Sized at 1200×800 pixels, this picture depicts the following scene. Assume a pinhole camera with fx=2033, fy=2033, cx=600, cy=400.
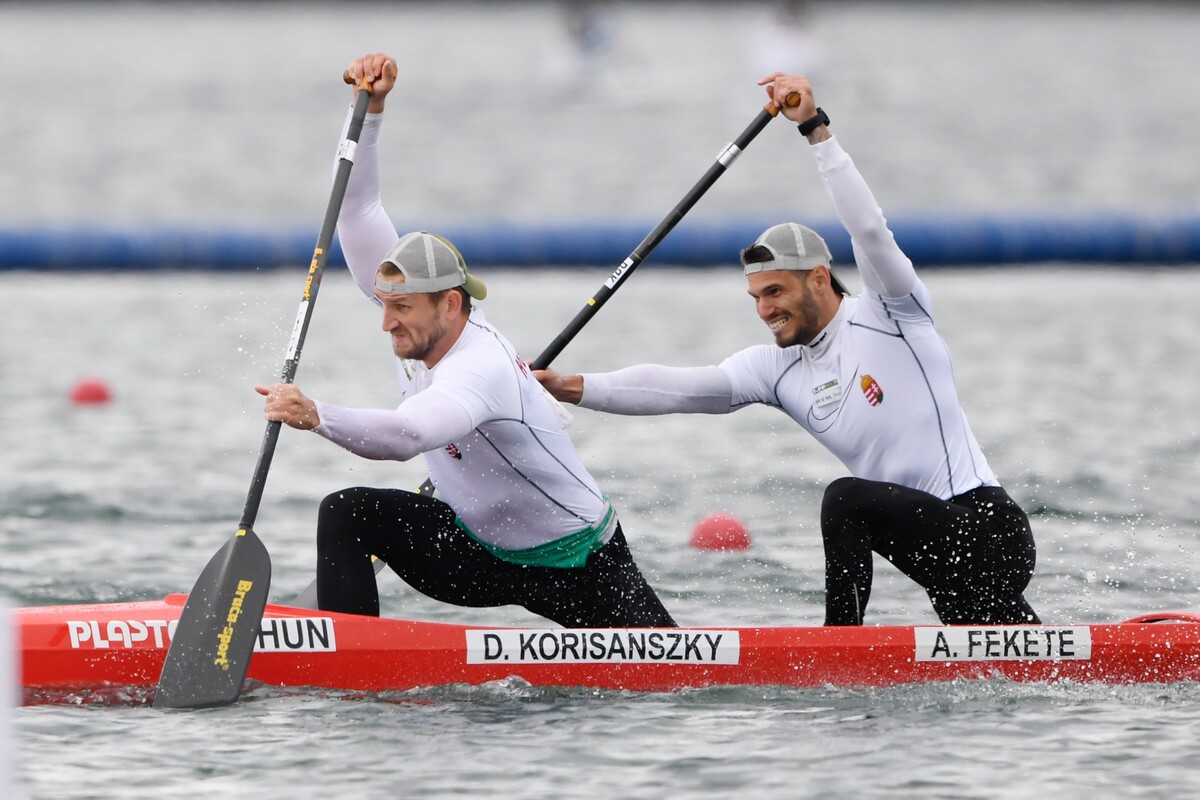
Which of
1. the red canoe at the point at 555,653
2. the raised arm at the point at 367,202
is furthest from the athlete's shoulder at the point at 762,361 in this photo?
the raised arm at the point at 367,202

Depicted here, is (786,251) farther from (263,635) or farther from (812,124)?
(263,635)

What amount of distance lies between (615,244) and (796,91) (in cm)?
993

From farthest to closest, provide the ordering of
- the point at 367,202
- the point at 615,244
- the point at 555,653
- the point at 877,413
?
the point at 615,244, the point at 367,202, the point at 877,413, the point at 555,653

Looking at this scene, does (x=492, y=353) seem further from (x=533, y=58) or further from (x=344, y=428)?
(x=533, y=58)

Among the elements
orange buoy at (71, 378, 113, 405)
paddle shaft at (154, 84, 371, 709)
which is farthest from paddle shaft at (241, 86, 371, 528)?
orange buoy at (71, 378, 113, 405)

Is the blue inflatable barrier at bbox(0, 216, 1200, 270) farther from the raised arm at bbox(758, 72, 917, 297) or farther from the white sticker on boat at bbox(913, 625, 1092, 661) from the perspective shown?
the white sticker on boat at bbox(913, 625, 1092, 661)

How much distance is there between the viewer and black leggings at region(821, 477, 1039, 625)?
6.19 m

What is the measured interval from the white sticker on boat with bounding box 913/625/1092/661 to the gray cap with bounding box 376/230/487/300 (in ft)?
5.76

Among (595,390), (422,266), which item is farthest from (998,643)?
(422,266)

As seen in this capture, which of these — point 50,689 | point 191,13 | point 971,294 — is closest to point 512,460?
point 50,689

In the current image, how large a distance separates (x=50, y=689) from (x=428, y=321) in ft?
5.32

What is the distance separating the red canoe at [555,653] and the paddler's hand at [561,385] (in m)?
0.83

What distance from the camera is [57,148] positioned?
89.6ft

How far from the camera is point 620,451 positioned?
36.4 ft
